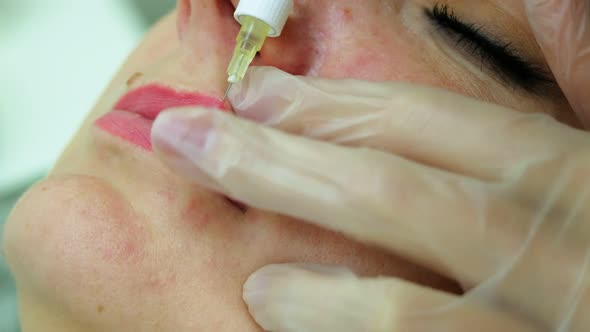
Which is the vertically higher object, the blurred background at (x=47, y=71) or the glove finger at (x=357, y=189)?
the glove finger at (x=357, y=189)

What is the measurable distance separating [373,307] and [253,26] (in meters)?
0.41

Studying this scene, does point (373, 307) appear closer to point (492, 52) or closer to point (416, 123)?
point (416, 123)

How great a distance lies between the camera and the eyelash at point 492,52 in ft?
2.76

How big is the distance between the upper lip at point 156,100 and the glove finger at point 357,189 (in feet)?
0.58

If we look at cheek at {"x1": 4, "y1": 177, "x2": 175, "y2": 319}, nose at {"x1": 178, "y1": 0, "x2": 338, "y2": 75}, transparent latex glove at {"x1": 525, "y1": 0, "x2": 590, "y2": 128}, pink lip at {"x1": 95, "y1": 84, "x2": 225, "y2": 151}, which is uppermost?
transparent latex glove at {"x1": 525, "y1": 0, "x2": 590, "y2": 128}

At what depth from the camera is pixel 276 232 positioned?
78 cm

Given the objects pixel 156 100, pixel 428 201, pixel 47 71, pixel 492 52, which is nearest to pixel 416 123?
pixel 428 201

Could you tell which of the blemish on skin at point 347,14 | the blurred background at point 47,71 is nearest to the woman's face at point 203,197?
the blemish on skin at point 347,14

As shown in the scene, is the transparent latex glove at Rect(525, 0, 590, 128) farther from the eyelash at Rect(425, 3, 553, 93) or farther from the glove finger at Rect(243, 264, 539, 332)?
the glove finger at Rect(243, 264, 539, 332)

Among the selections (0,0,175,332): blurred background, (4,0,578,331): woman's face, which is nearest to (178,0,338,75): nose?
(4,0,578,331): woman's face

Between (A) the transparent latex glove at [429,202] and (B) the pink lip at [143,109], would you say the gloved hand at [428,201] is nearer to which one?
(A) the transparent latex glove at [429,202]

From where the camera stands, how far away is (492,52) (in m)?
0.85

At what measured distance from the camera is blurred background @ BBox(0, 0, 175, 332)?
143cm

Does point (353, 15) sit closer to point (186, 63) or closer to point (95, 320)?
point (186, 63)
